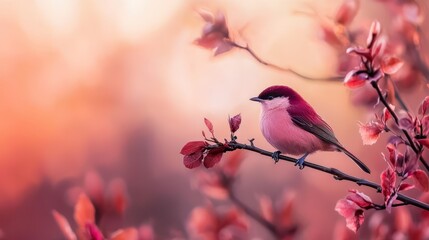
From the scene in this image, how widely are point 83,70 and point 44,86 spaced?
248 mm

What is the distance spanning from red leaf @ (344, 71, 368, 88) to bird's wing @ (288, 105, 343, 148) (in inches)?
10.9

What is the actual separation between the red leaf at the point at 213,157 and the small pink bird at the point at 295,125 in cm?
18

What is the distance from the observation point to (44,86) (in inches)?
119

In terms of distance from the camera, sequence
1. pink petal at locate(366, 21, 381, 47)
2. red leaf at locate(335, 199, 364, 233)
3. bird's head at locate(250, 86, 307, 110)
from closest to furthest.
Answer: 1. pink petal at locate(366, 21, 381, 47)
2. red leaf at locate(335, 199, 364, 233)
3. bird's head at locate(250, 86, 307, 110)

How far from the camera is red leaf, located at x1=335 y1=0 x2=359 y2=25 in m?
1.05

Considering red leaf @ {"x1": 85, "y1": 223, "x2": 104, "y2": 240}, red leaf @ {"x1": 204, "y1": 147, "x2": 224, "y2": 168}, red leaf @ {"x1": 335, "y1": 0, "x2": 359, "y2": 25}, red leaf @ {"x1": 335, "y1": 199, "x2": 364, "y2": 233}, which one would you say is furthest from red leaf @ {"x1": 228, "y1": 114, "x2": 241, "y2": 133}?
red leaf @ {"x1": 335, "y1": 0, "x2": 359, "y2": 25}

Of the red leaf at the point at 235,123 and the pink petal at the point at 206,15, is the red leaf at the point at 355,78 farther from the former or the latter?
the pink petal at the point at 206,15

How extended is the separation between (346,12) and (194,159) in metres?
0.50

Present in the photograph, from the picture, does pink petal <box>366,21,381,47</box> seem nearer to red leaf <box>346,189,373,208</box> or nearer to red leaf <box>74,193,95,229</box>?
red leaf <box>346,189,373,208</box>

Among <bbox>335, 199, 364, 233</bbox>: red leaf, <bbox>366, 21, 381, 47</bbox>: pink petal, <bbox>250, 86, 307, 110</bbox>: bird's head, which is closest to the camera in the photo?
<bbox>366, 21, 381, 47</bbox>: pink petal

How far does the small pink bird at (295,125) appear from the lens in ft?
2.80

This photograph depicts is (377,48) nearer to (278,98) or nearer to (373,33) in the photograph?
(373,33)

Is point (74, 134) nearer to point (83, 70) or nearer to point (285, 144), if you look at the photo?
point (83, 70)

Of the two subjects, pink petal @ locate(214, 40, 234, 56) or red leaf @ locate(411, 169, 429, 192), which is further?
pink petal @ locate(214, 40, 234, 56)
